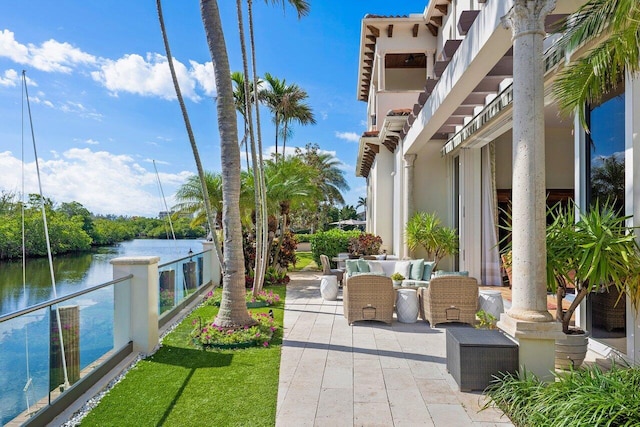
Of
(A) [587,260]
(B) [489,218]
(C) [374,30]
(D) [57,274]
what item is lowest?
(D) [57,274]

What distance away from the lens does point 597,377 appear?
3336 millimetres

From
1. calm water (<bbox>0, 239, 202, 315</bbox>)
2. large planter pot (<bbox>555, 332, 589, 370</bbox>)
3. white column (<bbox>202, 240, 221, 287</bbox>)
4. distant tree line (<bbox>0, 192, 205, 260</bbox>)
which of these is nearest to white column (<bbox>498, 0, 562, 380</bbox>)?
large planter pot (<bbox>555, 332, 589, 370</bbox>)

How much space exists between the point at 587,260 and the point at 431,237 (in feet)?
A: 23.5

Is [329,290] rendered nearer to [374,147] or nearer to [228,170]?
[228,170]

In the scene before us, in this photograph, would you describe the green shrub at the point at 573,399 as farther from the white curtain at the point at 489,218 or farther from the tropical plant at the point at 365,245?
the tropical plant at the point at 365,245

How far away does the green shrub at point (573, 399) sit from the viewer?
110 inches

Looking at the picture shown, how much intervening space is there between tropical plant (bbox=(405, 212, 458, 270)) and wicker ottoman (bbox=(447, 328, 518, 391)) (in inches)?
279

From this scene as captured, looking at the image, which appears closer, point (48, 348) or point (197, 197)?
point (48, 348)

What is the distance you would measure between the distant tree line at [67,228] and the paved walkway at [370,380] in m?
7.65

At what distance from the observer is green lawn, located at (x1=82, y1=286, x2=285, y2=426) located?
364 centimetres

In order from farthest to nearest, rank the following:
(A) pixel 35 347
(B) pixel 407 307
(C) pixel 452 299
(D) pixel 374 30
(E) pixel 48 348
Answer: (D) pixel 374 30, (B) pixel 407 307, (C) pixel 452 299, (E) pixel 48 348, (A) pixel 35 347

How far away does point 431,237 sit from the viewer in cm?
1117

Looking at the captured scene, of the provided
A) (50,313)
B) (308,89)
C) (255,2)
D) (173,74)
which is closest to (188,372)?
(50,313)

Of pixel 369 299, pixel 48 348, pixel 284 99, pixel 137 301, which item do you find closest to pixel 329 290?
pixel 369 299
